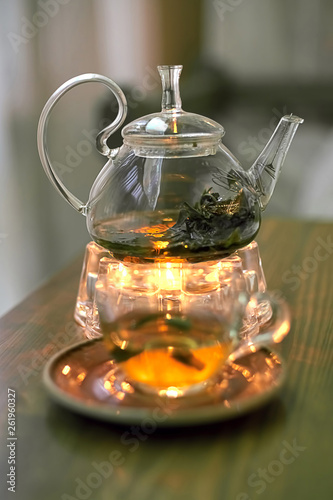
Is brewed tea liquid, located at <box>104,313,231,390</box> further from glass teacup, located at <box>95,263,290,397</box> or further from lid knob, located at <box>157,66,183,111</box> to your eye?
lid knob, located at <box>157,66,183,111</box>

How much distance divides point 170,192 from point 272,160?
146 mm

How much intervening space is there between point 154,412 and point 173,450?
0.03m

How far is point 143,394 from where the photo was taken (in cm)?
47

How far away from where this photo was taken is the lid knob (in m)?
0.61

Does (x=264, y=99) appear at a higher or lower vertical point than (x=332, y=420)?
lower

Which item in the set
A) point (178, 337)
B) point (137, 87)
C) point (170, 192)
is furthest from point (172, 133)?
point (137, 87)

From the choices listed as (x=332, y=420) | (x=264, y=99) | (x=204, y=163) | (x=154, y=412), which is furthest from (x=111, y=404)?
(x=264, y=99)

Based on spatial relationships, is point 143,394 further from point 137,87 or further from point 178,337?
point 137,87

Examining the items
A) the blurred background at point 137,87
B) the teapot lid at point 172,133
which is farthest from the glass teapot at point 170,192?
the blurred background at point 137,87

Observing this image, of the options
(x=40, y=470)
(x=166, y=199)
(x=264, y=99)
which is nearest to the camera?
(x=40, y=470)

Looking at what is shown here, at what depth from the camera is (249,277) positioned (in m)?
0.66

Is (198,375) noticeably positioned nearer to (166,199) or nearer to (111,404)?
(111,404)

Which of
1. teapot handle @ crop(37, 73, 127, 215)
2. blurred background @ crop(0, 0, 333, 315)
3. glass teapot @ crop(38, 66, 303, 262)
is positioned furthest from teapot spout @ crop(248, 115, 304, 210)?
blurred background @ crop(0, 0, 333, 315)

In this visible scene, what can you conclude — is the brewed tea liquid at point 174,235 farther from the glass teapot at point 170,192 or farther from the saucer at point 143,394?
the saucer at point 143,394
